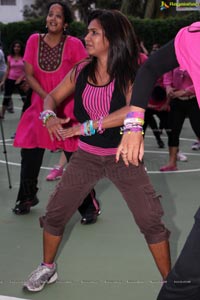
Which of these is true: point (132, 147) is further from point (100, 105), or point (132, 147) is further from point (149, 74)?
point (100, 105)

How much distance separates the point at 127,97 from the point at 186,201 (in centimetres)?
257

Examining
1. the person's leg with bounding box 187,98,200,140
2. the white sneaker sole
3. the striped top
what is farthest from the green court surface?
the striped top

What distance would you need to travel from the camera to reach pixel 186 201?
18.5 ft

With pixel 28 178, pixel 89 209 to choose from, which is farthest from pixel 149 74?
pixel 28 178

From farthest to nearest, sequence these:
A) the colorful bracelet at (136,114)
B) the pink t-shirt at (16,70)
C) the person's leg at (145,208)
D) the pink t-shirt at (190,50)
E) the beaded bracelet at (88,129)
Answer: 1. the pink t-shirt at (16,70)
2. the beaded bracelet at (88,129)
3. the person's leg at (145,208)
4. the colorful bracelet at (136,114)
5. the pink t-shirt at (190,50)

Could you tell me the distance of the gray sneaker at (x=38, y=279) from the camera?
346cm

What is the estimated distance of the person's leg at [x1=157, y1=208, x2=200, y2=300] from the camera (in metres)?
2.32

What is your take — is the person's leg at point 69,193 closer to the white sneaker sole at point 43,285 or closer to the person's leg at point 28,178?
Answer: the white sneaker sole at point 43,285

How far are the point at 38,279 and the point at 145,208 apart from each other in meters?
Answer: 0.93

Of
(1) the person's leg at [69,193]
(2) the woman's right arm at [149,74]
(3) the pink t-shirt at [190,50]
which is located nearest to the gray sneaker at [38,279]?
(1) the person's leg at [69,193]

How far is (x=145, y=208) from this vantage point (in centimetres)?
309

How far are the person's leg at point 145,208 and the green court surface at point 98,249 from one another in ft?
1.49

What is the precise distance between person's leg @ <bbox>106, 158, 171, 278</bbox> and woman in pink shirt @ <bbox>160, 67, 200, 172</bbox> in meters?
3.85

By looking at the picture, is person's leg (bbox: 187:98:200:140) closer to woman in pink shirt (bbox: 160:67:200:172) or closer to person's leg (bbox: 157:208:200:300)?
woman in pink shirt (bbox: 160:67:200:172)
